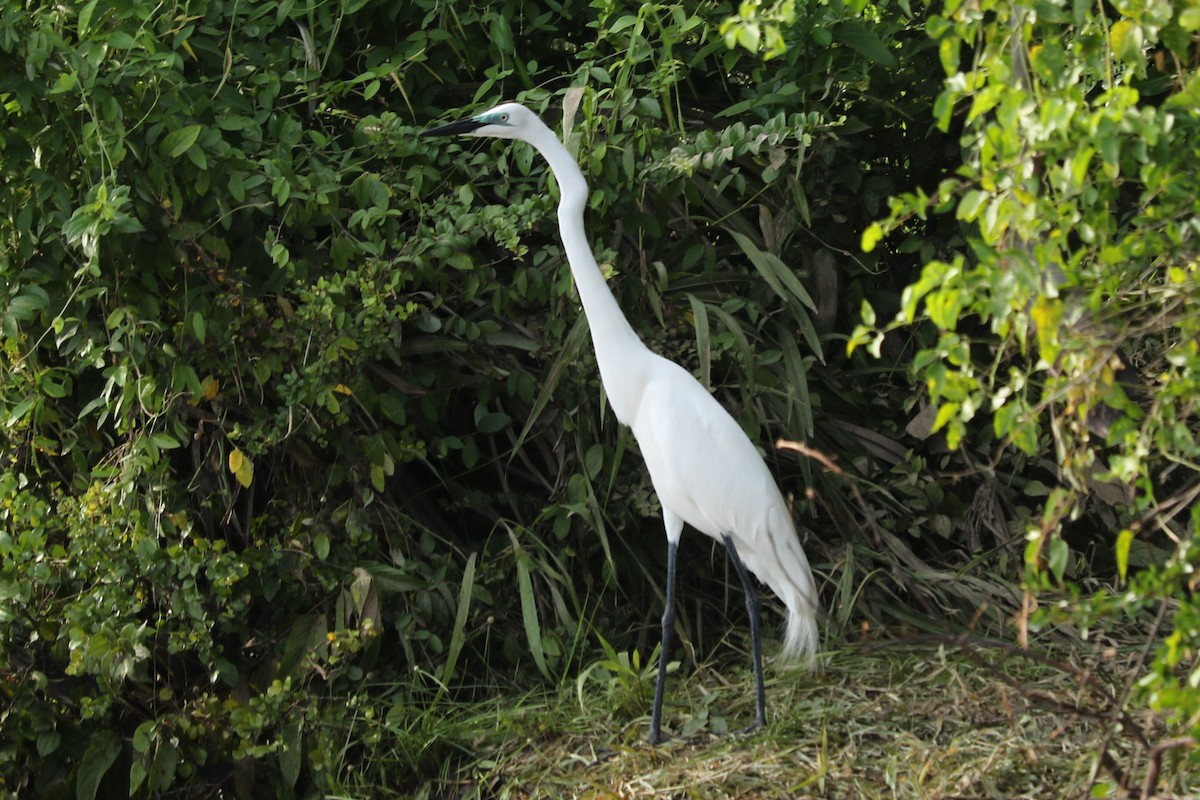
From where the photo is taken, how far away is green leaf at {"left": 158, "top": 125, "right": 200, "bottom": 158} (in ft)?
8.91

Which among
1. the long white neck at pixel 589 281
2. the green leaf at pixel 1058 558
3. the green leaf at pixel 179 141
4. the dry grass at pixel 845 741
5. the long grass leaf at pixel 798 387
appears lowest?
the dry grass at pixel 845 741

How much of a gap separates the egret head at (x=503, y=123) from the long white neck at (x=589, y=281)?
0.03 m

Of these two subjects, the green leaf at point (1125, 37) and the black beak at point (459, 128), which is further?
the black beak at point (459, 128)

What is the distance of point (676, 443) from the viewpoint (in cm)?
273

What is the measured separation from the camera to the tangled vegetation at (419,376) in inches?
107

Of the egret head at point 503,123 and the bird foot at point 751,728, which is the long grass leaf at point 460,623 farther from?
the egret head at point 503,123

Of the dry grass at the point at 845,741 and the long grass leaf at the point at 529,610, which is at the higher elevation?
the long grass leaf at the point at 529,610

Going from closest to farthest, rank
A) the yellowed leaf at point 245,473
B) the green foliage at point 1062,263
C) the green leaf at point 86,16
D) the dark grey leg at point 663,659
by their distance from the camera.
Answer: the green foliage at point 1062,263
the green leaf at point 86,16
the dark grey leg at point 663,659
the yellowed leaf at point 245,473

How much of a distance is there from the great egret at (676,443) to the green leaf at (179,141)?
1.70 feet

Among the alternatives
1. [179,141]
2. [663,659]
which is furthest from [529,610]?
[179,141]

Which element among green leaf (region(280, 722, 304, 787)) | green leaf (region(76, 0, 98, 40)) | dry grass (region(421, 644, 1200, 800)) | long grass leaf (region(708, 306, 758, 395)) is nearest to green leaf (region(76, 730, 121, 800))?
green leaf (region(280, 722, 304, 787))

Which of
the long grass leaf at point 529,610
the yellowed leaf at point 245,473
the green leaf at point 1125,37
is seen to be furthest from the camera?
the long grass leaf at point 529,610

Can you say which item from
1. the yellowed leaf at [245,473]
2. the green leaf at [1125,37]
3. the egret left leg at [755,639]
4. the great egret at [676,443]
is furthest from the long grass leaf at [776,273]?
the green leaf at [1125,37]

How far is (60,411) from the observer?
3088 mm
